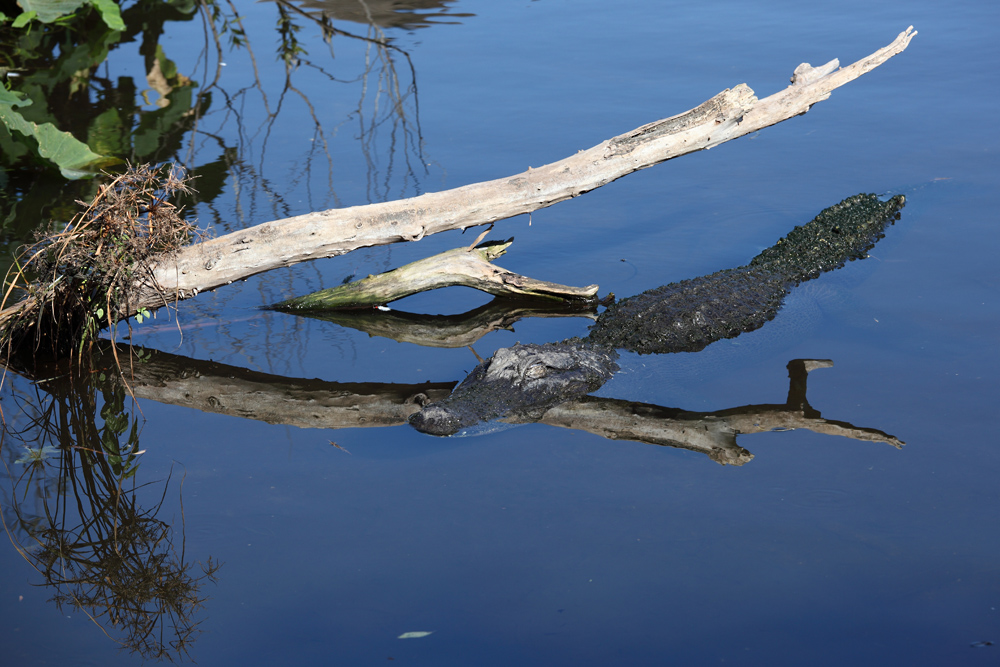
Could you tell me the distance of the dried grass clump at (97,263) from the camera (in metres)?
4.60

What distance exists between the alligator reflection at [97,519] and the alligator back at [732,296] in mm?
2741

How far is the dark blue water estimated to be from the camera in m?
3.29

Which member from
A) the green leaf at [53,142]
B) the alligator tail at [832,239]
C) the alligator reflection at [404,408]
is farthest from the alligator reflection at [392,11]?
the alligator reflection at [404,408]

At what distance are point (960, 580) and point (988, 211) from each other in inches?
176

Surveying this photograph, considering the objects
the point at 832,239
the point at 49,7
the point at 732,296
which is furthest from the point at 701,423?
the point at 49,7

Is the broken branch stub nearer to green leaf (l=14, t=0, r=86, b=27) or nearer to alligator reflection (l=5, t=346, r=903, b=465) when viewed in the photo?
alligator reflection (l=5, t=346, r=903, b=465)

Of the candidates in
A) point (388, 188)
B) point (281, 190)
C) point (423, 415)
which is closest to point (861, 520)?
point (423, 415)

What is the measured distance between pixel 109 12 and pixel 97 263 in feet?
20.7

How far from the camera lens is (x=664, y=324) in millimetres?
5285

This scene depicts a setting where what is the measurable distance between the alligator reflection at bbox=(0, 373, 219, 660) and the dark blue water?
0.17 ft

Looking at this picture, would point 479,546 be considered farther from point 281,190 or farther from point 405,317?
point 281,190

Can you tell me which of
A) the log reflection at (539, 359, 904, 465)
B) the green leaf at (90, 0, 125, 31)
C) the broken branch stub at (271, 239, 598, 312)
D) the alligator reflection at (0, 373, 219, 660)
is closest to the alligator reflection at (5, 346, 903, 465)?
the log reflection at (539, 359, 904, 465)

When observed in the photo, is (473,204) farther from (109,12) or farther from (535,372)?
(109,12)

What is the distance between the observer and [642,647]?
3.16 meters
